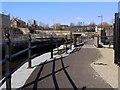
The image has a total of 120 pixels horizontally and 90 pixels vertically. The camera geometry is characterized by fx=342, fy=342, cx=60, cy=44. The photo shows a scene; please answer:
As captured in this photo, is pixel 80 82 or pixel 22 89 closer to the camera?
pixel 22 89

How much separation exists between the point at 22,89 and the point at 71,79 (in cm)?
198

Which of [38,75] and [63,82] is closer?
[63,82]

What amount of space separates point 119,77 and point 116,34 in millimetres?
3602

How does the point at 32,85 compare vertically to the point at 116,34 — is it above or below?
below

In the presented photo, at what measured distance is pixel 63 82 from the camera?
870cm

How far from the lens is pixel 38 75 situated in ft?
32.3

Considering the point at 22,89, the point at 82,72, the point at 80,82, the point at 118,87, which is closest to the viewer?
the point at 22,89

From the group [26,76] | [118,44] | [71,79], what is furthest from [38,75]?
[118,44]

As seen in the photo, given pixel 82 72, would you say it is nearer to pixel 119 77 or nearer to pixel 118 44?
pixel 119 77

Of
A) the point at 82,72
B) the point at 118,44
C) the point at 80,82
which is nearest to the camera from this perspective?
the point at 80,82

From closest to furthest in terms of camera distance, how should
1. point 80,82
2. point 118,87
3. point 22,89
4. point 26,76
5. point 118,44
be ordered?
point 22,89 < point 118,87 < point 80,82 < point 26,76 < point 118,44

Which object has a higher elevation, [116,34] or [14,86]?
[116,34]

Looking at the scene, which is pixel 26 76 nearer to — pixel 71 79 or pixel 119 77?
pixel 71 79

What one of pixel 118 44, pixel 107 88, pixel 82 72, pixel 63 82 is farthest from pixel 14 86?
pixel 118 44
